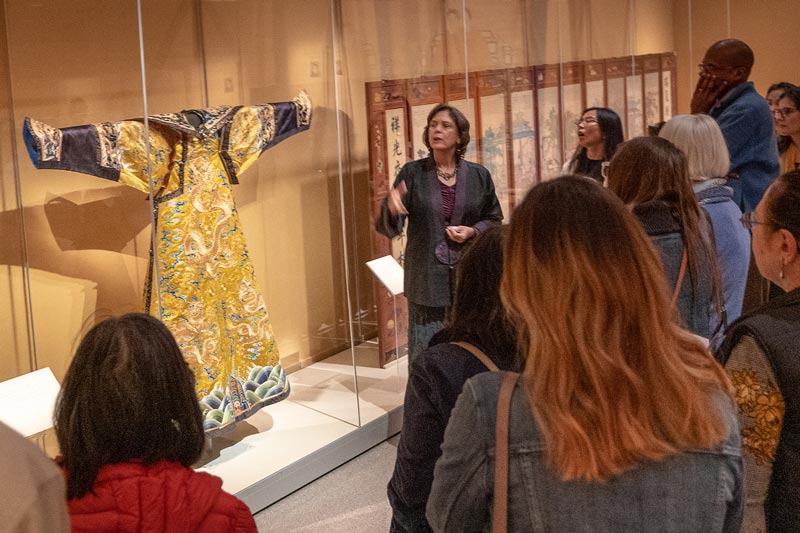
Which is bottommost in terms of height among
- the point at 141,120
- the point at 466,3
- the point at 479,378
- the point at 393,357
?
the point at 393,357

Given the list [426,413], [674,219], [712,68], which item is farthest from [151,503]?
[712,68]

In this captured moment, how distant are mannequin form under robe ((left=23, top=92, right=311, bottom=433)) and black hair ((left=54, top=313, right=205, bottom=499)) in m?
1.62

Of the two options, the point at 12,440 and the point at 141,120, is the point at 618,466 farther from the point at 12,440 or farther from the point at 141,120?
the point at 141,120

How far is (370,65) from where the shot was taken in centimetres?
446

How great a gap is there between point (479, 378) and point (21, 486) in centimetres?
78

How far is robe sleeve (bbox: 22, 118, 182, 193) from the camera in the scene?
10.1 feet

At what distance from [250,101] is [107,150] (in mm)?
929

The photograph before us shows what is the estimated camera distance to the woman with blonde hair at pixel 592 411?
1.33m

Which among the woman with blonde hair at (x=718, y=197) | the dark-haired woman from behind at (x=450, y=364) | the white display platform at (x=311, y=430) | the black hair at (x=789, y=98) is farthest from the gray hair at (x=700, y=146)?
the black hair at (x=789, y=98)

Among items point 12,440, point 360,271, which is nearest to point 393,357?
point 360,271

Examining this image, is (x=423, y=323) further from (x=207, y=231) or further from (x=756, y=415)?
(x=756, y=415)

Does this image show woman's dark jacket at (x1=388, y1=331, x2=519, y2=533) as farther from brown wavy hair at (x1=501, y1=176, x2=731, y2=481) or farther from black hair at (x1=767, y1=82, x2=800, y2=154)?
black hair at (x1=767, y1=82, x2=800, y2=154)

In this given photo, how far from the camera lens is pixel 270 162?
14.4 feet

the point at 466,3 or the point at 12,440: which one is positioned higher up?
the point at 466,3
